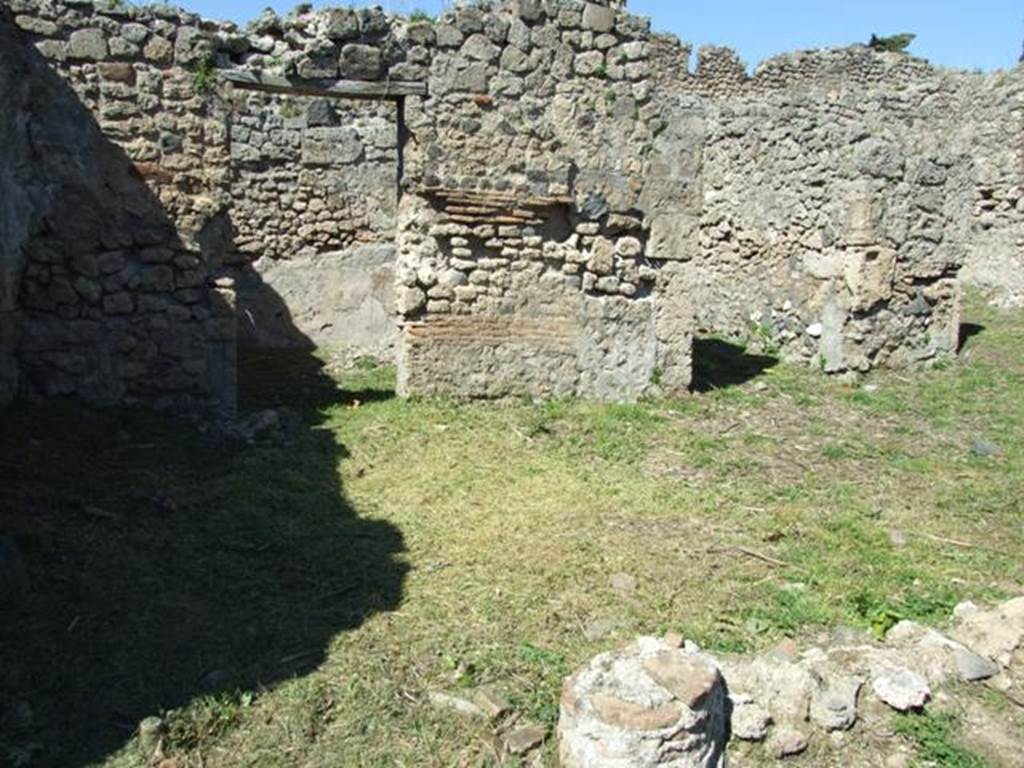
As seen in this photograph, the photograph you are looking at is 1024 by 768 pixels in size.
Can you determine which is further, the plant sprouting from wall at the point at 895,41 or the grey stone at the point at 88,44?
the plant sprouting from wall at the point at 895,41

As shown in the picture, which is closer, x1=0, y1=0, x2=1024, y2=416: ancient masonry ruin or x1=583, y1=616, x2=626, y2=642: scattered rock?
x1=583, y1=616, x2=626, y2=642: scattered rock

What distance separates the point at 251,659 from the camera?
3.95 meters

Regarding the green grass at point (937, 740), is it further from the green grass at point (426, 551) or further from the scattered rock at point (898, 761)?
the green grass at point (426, 551)

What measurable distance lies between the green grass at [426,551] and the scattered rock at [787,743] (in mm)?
662

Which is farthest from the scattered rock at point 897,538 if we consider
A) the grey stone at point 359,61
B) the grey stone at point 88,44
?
the grey stone at point 88,44

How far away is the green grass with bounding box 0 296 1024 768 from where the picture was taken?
12.0 feet

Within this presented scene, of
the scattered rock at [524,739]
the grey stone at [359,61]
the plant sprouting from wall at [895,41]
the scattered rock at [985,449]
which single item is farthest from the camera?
the plant sprouting from wall at [895,41]

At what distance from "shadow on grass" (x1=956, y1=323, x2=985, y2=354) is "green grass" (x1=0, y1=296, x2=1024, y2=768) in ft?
7.84

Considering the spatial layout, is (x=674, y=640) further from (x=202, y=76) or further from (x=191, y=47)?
(x=191, y=47)

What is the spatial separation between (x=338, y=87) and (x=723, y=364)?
15.8ft

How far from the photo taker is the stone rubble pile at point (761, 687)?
10.7 ft

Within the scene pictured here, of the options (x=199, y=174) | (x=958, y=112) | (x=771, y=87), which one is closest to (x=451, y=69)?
(x=199, y=174)

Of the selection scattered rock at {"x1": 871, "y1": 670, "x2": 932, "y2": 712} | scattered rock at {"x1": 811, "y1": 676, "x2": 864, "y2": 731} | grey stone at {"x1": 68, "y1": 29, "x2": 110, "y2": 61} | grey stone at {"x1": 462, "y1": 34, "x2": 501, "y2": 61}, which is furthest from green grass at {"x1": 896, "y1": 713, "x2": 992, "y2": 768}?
grey stone at {"x1": 68, "y1": 29, "x2": 110, "y2": 61}

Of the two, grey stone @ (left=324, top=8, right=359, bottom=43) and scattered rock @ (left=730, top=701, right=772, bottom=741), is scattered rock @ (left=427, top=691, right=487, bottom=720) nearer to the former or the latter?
scattered rock @ (left=730, top=701, right=772, bottom=741)
